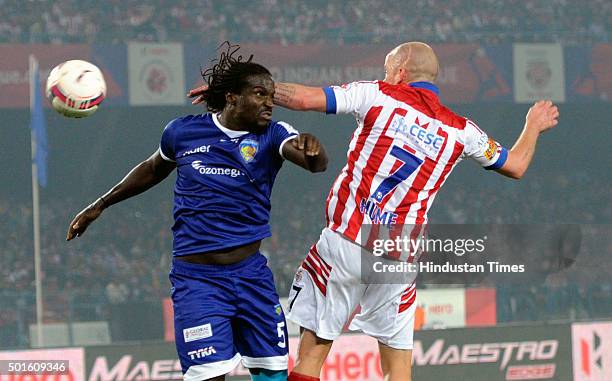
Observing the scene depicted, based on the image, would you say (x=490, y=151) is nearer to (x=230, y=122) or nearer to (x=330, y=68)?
(x=230, y=122)

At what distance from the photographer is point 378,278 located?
5457 mm

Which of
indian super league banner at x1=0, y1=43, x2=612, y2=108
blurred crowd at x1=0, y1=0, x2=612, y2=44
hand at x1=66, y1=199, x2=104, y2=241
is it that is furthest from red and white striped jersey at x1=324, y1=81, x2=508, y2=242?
blurred crowd at x1=0, y1=0, x2=612, y2=44

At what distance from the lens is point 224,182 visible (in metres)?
4.82

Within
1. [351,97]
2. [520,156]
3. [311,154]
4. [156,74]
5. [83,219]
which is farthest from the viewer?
[156,74]

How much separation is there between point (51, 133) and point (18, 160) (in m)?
0.92

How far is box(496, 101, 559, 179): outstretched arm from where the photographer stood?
561 cm

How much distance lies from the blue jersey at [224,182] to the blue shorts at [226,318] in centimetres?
13

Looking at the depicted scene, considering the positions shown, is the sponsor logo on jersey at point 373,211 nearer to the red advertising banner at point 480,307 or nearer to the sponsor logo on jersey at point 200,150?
the sponsor logo on jersey at point 200,150

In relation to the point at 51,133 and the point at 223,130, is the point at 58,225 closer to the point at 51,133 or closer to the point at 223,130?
the point at 51,133

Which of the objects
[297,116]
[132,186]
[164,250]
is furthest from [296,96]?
[297,116]

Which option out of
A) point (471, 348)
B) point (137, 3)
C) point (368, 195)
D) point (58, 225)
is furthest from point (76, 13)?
point (368, 195)

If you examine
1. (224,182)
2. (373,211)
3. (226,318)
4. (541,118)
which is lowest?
(226,318)

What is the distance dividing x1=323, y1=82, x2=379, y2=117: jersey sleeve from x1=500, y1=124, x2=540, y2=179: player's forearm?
87 cm

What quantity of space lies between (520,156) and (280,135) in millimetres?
1522
